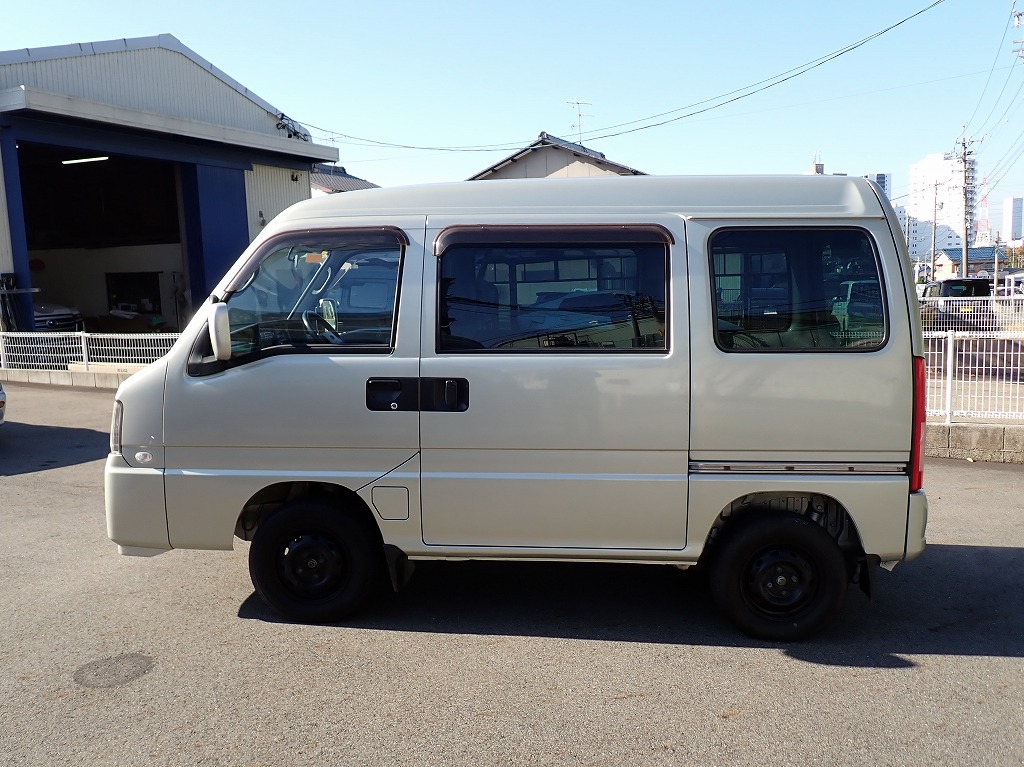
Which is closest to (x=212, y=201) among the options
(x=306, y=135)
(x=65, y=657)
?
(x=306, y=135)

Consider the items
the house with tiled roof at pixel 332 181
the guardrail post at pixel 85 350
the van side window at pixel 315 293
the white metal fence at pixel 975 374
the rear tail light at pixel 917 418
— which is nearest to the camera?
the rear tail light at pixel 917 418

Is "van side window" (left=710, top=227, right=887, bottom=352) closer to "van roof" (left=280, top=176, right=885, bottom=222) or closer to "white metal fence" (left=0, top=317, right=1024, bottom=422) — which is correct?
"van roof" (left=280, top=176, right=885, bottom=222)

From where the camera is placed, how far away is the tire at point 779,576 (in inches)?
175

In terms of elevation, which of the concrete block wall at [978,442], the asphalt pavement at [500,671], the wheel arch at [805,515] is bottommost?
the asphalt pavement at [500,671]

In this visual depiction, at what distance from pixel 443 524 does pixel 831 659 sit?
2.16 meters

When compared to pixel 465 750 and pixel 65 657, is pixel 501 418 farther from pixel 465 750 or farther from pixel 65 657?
pixel 65 657

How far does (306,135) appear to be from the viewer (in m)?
27.5

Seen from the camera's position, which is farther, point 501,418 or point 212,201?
point 212,201

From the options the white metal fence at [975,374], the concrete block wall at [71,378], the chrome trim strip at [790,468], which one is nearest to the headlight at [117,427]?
the chrome trim strip at [790,468]

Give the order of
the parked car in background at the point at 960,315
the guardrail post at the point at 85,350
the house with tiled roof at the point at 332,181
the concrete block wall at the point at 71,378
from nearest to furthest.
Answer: the parked car in background at the point at 960,315, the concrete block wall at the point at 71,378, the guardrail post at the point at 85,350, the house with tiled roof at the point at 332,181

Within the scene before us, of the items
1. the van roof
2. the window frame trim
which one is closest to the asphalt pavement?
the window frame trim

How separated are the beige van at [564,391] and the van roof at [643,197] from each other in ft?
0.04

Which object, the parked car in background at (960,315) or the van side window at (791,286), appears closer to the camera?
the van side window at (791,286)

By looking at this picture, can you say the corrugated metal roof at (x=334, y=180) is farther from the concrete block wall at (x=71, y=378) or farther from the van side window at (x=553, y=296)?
the van side window at (x=553, y=296)
